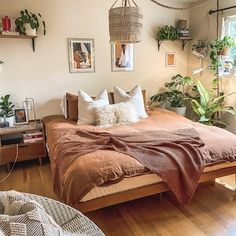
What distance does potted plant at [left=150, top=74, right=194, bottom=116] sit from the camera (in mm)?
3990

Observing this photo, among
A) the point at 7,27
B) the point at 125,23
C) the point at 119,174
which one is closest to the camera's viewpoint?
the point at 119,174

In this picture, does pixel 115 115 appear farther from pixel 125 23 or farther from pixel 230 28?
pixel 230 28

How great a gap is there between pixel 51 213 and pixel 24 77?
2550 millimetres

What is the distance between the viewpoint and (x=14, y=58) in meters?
3.27

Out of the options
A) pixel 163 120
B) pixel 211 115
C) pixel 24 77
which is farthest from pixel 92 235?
pixel 211 115

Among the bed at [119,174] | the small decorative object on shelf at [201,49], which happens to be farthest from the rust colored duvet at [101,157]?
the small decorative object on shelf at [201,49]

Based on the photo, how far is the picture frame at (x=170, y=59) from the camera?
417 centimetres

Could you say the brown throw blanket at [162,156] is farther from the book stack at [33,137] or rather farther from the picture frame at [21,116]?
the picture frame at [21,116]

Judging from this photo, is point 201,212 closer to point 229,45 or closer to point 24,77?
point 229,45

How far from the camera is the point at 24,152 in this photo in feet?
10.3

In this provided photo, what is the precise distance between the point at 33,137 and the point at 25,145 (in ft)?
0.46

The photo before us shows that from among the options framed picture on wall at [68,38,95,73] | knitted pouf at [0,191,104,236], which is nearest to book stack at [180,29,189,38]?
framed picture on wall at [68,38,95,73]

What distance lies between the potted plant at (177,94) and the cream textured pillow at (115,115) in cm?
108

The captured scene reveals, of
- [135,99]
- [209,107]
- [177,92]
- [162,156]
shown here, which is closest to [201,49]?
[177,92]
